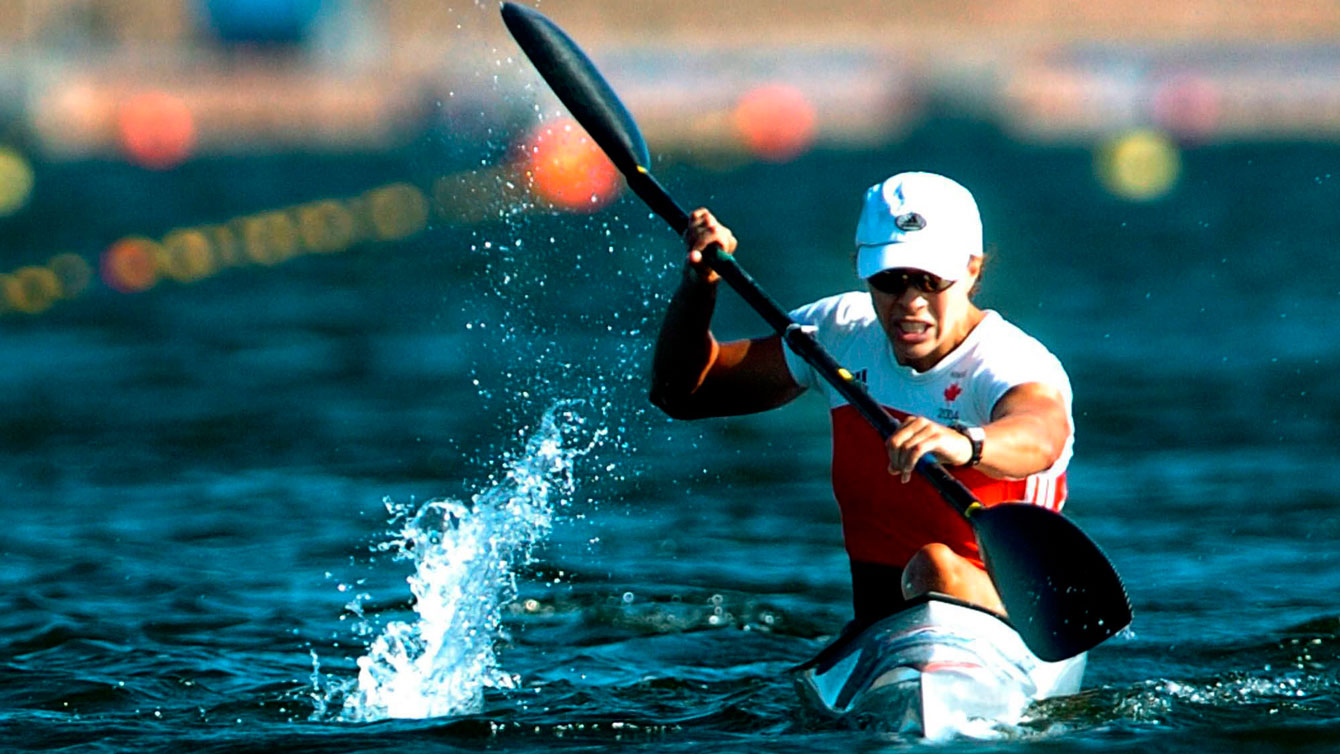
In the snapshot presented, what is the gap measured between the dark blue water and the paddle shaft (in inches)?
24.3

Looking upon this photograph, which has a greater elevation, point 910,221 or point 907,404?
point 910,221

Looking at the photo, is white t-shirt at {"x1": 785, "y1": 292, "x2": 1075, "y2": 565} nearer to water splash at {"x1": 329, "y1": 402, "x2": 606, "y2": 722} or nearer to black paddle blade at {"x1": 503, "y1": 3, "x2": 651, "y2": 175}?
black paddle blade at {"x1": 503, "y1": 3, "x2": 651, "y2": 175}

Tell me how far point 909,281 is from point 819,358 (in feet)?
1.20

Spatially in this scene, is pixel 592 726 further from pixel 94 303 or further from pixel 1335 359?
pixel 94 303

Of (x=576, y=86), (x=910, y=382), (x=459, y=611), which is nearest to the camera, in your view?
(x=910, y=382)

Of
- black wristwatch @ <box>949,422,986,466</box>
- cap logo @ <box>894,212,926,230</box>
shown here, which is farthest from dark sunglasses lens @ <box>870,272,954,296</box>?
black wristwatch @ <box>949,422,986,466</box>

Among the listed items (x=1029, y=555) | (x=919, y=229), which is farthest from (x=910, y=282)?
(x=1029, y=555)

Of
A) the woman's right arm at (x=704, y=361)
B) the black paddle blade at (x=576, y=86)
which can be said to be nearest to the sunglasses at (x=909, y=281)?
the woman's right arm at (x=704, y=361)

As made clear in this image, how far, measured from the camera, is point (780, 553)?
26.9 ft

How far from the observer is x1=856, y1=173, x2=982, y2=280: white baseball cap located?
4.93 metres

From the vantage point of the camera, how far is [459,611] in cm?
631

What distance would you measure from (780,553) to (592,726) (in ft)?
9.01

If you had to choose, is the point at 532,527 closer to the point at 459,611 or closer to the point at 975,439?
the point at 459,611

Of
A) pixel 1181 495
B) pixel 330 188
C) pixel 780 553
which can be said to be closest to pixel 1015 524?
pixel 780 553
